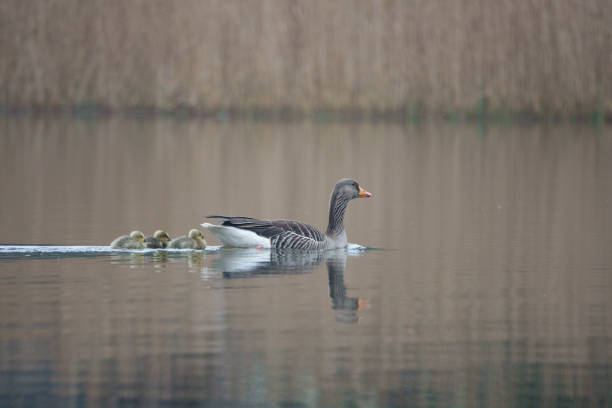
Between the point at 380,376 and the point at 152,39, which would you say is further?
the point at 152,39

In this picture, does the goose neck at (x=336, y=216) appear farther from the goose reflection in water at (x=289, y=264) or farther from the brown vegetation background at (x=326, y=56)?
the brown vegetation background at (x=326, y=56)

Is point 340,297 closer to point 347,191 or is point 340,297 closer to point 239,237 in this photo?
point 239,237

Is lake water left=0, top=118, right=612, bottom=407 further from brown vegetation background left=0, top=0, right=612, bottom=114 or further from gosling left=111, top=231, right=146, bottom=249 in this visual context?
brown vegetation background left=0, top=0, right=612, bottom=114

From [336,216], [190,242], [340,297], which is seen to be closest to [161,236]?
[190,242]

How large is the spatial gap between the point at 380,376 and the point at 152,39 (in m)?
20.6

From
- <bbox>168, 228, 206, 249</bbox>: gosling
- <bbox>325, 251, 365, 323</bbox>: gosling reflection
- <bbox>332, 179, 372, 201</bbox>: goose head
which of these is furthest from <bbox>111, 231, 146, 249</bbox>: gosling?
<bbox>332, 179, 372, 201</bbox>: goose head

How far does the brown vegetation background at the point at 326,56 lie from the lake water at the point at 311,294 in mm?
7650

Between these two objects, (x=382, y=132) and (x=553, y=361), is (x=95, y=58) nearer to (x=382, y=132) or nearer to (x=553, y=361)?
(x=382, y=132)

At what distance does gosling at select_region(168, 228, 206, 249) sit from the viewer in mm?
9172

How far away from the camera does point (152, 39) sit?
25078mm

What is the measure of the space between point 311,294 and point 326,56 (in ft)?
56.7

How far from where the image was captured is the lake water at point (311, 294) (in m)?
5.20

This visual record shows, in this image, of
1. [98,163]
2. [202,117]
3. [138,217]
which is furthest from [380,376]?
[202,117]

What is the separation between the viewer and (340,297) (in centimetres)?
724
